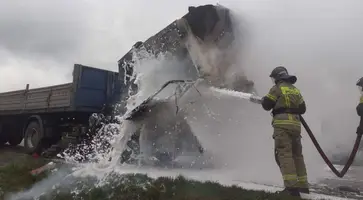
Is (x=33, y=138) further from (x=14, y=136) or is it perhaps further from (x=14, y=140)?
(x=14, y=140)

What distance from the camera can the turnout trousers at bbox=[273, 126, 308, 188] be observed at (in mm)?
4223

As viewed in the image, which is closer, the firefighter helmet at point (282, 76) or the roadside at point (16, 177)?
the firefighter helmet at point (282, 76)

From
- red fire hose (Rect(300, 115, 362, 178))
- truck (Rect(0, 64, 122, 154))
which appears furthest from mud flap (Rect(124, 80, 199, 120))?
truck (Rect(0, 64, 122, 154))

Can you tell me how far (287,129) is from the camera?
4367 millimetres

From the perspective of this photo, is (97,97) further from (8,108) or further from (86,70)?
(8,108)

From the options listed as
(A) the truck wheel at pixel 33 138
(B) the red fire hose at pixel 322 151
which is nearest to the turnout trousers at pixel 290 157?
(B) the red fire hose at pixel 322 151

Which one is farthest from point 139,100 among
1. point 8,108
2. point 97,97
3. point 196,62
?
point 8,108

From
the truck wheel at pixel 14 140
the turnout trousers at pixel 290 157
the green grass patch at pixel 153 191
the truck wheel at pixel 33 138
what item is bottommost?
the green grass patch at pixel 153 191

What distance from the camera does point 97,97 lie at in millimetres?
9523

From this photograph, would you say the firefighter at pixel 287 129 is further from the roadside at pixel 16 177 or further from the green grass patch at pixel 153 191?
the roadside at pixel 16 177

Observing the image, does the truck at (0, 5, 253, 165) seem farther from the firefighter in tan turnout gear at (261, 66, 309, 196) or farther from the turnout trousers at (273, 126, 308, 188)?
the turnout trousers at (273, 126, 308, 188)

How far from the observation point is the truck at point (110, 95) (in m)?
6.13

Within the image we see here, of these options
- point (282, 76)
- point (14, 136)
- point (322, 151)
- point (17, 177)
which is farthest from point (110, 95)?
point (14, 136)

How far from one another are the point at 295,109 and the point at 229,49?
2199 mm
